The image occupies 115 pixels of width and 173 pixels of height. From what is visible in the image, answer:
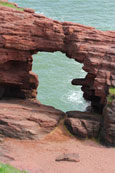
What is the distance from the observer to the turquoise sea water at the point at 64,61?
43.9 m

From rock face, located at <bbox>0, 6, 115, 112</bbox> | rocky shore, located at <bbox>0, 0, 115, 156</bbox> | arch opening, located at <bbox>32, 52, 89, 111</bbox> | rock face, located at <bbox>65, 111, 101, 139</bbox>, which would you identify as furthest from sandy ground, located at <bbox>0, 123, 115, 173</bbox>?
arch opening, located at <bbox>32, 52, 89, 111</bbox>

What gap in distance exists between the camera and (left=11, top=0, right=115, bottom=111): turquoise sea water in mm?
43872

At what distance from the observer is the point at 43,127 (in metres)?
23.7

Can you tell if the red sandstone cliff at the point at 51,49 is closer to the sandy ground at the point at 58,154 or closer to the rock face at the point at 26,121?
the rock face at the point at 26,121

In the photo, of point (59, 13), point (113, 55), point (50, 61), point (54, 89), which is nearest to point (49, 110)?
point (113, 55)

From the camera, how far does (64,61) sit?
53250 mm

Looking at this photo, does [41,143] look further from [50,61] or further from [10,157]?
[50,61]

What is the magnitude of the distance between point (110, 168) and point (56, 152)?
136 inches

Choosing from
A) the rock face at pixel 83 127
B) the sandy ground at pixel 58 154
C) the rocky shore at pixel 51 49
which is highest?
the rocky shore at pixel 51 49

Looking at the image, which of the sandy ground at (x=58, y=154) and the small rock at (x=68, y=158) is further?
the small rock at (x=68, y=158)

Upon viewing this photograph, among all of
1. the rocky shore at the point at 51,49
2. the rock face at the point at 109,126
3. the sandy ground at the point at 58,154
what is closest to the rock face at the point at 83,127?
the rocky shore at the point at 51,49

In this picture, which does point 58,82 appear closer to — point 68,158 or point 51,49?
point 51,49

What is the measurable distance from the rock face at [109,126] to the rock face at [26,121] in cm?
331

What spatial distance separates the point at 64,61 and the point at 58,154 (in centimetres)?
3251
